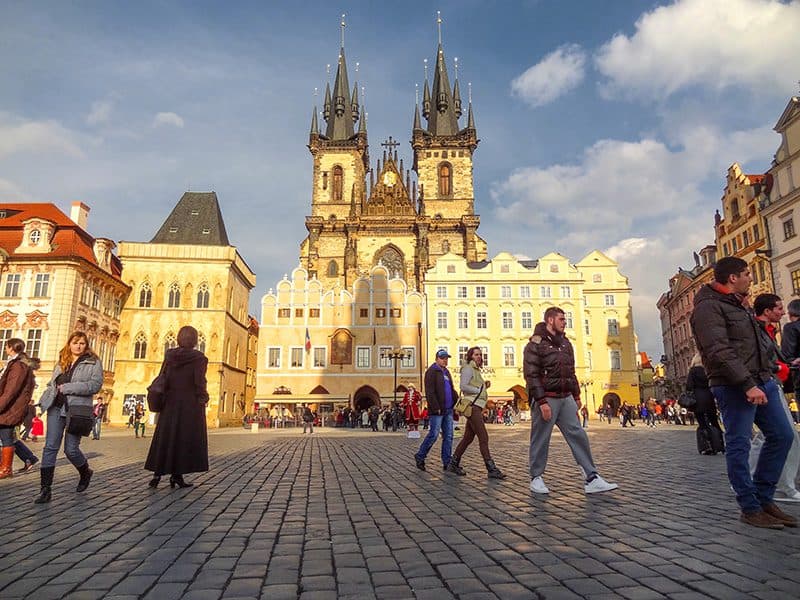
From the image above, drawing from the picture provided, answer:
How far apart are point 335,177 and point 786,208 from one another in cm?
4163

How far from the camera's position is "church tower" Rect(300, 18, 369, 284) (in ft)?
184

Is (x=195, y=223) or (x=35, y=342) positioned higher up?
(x=195, y=223)

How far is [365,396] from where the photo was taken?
42469 mm

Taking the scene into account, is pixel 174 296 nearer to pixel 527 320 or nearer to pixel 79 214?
pixel 79 214

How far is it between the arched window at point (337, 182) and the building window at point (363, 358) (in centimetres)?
2232

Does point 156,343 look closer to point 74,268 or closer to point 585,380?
point 74,268

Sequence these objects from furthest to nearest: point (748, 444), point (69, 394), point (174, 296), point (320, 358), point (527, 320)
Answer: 1. point (527, 320)
2. point (320, 358)
3. point (174, 296)
4. point (69, 394)
5. point (748, 444)

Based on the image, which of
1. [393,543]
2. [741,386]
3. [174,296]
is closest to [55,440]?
[393,543]

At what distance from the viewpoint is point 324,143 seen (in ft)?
201

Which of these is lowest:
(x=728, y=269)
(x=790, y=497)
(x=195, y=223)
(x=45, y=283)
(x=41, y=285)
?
(x=790, y=497)

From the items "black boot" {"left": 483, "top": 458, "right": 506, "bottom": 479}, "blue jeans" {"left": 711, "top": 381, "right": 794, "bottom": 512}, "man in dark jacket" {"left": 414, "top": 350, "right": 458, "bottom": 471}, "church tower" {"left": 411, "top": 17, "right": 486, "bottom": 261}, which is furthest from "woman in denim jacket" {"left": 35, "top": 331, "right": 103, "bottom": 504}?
"church tower" {"left": 411, "top": 17, "right": 486, "bottom": 261}

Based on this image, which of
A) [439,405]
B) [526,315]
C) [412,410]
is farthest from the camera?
[526,315]

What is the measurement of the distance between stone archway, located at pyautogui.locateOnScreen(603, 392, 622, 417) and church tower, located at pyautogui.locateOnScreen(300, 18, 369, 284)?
84.3ft

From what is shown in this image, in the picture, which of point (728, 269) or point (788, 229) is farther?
point (788, 229)
